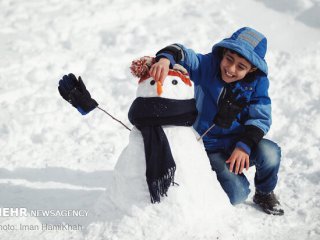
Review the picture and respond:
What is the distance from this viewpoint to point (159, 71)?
2219 mm

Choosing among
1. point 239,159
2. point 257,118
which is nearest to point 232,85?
point 257,118

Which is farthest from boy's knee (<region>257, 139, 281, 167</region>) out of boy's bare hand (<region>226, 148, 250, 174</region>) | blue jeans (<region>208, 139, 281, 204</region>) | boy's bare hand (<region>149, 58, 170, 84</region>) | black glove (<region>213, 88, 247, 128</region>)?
boy's bare hand (<region>149, 58, 170, 84</region>)

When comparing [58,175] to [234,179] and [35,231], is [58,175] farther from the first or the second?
[234,179]

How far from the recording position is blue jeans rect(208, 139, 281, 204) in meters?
2.71

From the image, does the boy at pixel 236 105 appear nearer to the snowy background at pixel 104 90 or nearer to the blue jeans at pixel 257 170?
the blue jeans at pixel 257 170

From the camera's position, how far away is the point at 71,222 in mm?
2625

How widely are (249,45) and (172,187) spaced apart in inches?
38.2

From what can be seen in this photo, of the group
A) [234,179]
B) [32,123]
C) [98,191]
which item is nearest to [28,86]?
[32,123]

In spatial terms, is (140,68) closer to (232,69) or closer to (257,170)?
(232,69)

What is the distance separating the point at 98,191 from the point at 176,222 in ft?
3.47

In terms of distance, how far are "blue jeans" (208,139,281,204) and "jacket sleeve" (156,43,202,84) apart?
0.60 m

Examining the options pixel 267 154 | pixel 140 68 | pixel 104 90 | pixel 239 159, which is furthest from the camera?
pixel 104 90

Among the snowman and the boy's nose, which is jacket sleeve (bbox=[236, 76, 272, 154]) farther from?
the snowman

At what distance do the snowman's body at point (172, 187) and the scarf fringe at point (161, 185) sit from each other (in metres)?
0.05
